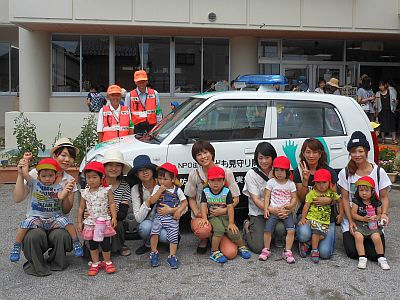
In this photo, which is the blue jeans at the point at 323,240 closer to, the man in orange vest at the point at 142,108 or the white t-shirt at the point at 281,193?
the white t-shirt at the point at 281,193

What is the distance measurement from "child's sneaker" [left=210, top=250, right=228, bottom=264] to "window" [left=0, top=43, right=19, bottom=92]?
15057mm

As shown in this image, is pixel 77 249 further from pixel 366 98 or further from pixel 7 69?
pixel 7 69

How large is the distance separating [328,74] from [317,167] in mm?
11018

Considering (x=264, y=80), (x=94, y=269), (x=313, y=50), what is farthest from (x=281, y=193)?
(x=313, y=50)

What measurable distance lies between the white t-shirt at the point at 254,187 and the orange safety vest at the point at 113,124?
7.49ft

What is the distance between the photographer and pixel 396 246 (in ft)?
17.5

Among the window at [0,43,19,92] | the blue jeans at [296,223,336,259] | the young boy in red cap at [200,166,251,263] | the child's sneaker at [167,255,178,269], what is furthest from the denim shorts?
the window at [0,43,19,92]

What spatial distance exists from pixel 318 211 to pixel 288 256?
560mm

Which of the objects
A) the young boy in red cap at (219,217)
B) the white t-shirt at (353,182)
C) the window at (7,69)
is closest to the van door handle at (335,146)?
the white t-shirt at (353,182)

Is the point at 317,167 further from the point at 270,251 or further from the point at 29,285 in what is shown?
the point at 29,285

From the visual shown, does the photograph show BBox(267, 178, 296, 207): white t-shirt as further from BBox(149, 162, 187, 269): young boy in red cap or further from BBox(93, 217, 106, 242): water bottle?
BBox(93, 217, 106, 242): water bottle

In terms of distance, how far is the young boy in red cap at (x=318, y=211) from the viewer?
190 inches

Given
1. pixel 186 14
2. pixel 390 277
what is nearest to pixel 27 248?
pixel 390 277

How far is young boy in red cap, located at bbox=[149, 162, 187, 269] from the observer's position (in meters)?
4.78
